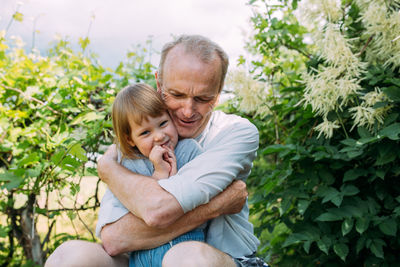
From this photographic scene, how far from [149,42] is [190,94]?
1.59m

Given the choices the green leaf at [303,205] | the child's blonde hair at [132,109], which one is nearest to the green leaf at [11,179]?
the child's blonde hair at [132,109]

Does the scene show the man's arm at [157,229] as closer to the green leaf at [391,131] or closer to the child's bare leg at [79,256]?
the child's bare leg at [79,256]

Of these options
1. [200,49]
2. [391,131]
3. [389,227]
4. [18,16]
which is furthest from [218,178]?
[18,16]

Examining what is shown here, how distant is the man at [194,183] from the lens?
148 centimetres

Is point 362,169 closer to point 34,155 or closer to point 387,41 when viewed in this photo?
point 387,41

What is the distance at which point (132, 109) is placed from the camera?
1688 mm

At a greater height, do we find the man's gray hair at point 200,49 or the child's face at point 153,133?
the man's gray hair at point 200,49


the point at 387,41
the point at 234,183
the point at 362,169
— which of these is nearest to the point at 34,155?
the point at 234,183

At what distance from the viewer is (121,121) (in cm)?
174

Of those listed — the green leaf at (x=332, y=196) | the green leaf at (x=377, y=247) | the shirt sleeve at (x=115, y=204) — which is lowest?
the green leaf at (x=377, y=247)

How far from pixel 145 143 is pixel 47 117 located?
51.3 inches

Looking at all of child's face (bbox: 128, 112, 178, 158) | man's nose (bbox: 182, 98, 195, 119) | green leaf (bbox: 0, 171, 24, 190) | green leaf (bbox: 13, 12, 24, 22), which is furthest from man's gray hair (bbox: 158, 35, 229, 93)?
green leaf (bbox: 13, 12, 24, 22)

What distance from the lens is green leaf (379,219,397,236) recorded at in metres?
2.10

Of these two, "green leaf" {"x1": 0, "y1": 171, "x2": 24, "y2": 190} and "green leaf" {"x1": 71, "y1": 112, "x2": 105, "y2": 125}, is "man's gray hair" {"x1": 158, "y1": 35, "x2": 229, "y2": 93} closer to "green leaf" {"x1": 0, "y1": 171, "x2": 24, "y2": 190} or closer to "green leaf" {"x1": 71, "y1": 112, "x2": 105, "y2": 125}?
"green leaf" {"x1": 71, "y1": 112, "x2": 105, "y2": 125}
